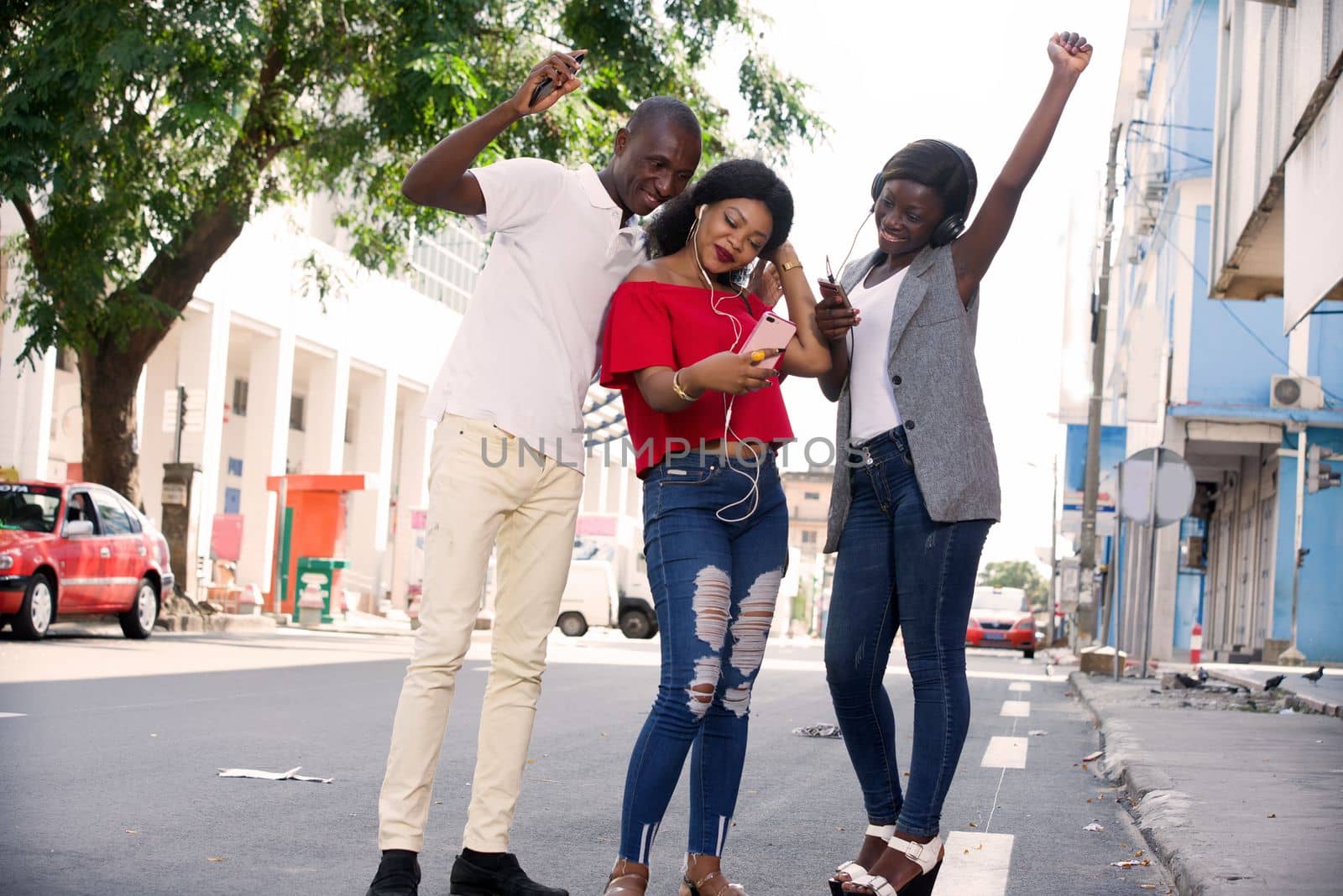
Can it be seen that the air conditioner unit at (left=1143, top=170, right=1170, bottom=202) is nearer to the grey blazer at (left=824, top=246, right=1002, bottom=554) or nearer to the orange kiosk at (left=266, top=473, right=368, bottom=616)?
the orange kiosk at (left=266, top=473, right=368, bottom=616)

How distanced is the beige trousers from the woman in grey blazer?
2.52 ft

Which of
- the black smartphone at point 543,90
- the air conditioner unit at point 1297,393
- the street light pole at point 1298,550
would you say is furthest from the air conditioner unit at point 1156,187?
the black smartphone at point 543,90

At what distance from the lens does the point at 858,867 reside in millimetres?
3906

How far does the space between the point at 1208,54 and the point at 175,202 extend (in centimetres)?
1992

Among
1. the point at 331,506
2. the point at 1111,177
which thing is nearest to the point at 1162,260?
the point at 1111,177

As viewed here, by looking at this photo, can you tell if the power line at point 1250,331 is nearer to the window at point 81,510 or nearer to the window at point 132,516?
the window at point 132,516

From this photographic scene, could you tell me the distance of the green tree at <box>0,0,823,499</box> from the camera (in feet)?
49.1

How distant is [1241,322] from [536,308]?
25955 mm

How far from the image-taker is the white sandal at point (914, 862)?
3.82 m

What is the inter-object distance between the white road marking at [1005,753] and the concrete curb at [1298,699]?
307cm

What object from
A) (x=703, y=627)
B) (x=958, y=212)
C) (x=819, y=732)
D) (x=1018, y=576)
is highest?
(x=958, y=212)

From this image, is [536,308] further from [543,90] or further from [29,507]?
[29,507]

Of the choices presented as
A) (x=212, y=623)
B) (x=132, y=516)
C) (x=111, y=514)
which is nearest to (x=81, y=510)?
(x=111, y=514)

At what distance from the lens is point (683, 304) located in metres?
3.98
